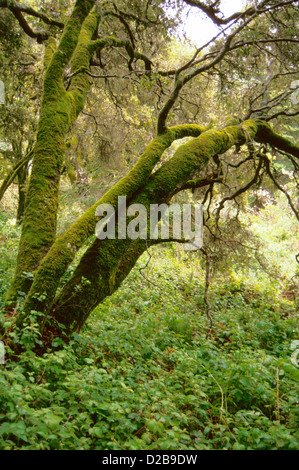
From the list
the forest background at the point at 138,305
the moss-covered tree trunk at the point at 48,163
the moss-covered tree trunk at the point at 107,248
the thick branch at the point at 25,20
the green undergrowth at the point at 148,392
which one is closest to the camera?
the green undergrowth at the point at 148,392

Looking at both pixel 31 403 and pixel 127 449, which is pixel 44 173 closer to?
pixel 31 403

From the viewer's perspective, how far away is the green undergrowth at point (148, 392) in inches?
91.3

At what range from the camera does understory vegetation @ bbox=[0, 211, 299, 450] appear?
91.4 inches

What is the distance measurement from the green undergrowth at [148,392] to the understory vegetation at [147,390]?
0.04 ft

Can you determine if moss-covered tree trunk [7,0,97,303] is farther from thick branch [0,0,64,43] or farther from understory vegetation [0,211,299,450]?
thick branch [0,0,64,43]

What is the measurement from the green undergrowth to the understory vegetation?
1 cm

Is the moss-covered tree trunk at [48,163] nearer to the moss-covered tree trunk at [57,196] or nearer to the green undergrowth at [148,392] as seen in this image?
the moss-covered tree trunk at [57,196]

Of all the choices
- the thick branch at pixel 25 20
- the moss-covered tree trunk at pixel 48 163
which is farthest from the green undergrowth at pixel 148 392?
the thick branch at pixel 25 20

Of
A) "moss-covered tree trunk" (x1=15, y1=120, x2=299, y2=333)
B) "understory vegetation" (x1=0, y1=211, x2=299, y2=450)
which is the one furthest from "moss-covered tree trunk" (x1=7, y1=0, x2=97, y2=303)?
"understory vegetation" (x1=0, y1=211, x2=299, y2=450)

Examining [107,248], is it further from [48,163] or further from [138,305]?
[138,305]

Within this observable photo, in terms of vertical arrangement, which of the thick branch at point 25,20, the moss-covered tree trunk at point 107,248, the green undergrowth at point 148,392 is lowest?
the green undergrowth at point 148,392

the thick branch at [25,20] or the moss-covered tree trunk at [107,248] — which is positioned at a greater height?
the thick branch at [25,20]
